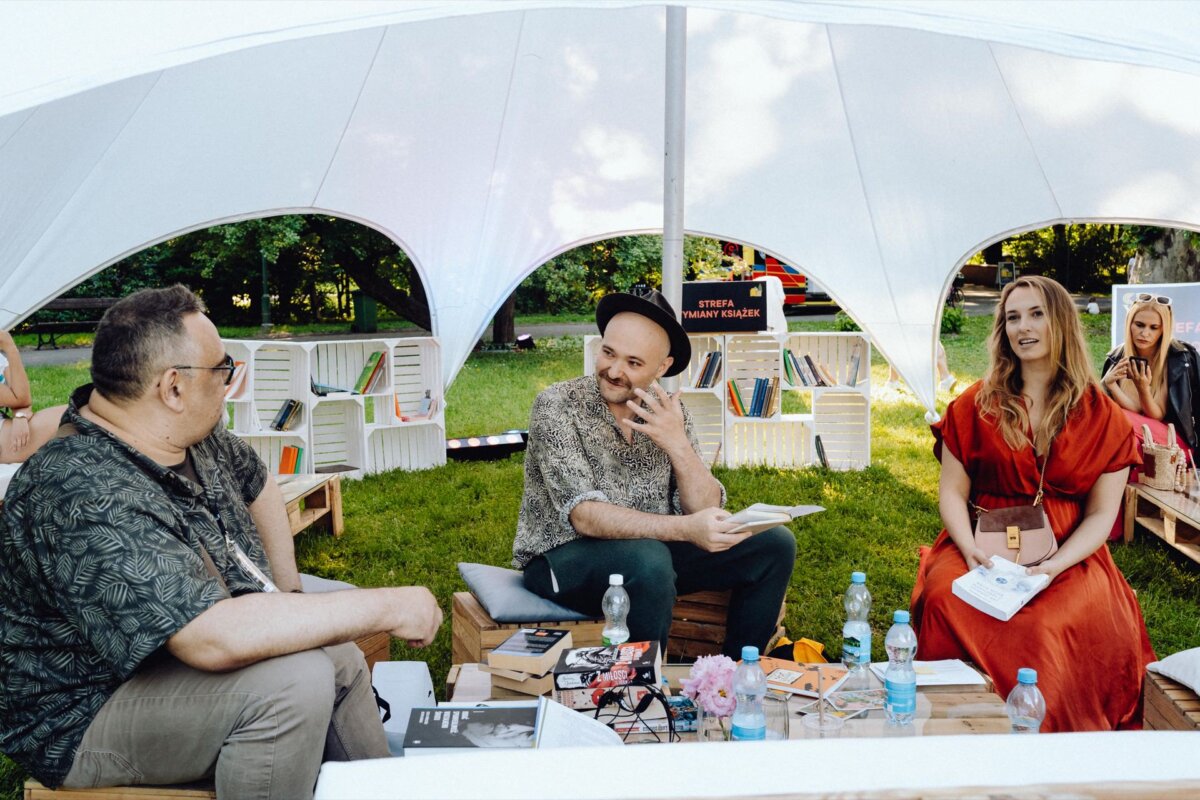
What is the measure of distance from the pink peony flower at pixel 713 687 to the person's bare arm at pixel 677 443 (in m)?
1.01

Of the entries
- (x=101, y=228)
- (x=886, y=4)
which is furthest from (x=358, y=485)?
(x=886, y=4)

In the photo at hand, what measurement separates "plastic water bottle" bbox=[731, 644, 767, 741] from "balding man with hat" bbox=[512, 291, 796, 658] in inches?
30.1

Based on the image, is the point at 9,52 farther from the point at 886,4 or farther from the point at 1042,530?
the point at 1042,530

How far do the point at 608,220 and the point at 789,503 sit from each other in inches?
107

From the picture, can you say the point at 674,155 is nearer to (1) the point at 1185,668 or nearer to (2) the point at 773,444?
(1) the point at 1185,668

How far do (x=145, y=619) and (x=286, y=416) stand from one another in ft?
16.5

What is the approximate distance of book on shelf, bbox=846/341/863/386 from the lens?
7.27 meters

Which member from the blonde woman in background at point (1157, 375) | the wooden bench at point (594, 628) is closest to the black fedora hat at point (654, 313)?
the wooden bench at point (594, 628)

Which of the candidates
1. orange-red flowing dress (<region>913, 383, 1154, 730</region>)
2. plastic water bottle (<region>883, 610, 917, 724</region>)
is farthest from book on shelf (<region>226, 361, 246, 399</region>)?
plastic water bottle (<region>883, 610, 917, 724</region>)

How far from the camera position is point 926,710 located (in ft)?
8.38

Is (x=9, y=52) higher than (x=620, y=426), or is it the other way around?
(x=9, y=52)

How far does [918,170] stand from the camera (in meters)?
6.62

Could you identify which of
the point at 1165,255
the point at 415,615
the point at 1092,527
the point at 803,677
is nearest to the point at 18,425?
the point at 415,615

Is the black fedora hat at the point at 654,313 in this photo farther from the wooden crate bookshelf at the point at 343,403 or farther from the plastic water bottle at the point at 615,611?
the wooden crate bookshelf at the point at 343,403
